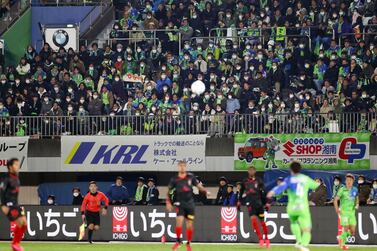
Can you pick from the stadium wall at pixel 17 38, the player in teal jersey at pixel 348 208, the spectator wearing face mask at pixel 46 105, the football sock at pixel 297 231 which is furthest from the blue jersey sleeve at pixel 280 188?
the stadium wall at pixel 17 38

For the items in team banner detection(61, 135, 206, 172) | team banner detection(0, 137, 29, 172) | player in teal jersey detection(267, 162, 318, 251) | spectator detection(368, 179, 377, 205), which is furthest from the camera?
team banner detection(0, 137, 29, 172)

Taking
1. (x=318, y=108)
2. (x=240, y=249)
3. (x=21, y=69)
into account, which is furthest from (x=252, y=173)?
(x=21, y=69)

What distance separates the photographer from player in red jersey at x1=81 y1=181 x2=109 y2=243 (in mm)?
35438

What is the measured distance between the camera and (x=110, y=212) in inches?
1462

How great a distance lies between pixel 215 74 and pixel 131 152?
13.9ft

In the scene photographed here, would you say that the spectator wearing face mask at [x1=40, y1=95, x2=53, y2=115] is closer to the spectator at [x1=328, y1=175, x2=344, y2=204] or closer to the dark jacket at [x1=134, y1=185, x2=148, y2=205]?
the dark jacket at [x1=134, y1=185, x2=148, y2=205]

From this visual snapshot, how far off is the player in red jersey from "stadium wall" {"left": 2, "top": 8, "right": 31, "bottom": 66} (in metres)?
15.0

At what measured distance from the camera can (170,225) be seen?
3644 centimetres

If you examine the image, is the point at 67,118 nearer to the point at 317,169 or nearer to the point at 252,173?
the point at 317,169

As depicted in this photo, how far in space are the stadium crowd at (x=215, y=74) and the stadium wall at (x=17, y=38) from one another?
1341mm

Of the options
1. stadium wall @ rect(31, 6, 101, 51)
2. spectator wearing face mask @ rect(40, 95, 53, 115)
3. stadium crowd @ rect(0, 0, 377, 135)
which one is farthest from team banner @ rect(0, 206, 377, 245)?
stadium wall @ rect(31, 6, 101, 51)

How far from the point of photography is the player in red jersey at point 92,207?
35.4 meters

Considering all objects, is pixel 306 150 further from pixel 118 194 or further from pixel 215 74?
pixel 118 194

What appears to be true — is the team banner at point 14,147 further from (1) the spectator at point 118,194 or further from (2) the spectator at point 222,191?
(2) the spectator at point 222,191
